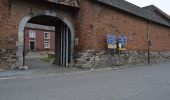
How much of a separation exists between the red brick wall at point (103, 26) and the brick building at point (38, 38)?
99.1 feet

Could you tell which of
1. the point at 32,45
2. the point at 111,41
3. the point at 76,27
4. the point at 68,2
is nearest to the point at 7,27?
the point at 68,2

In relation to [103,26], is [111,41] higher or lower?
lower

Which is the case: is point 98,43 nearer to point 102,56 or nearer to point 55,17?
point 102,56

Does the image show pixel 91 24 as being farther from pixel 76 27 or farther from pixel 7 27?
pixel 7 27

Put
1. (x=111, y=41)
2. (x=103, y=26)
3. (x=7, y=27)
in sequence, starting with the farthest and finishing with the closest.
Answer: (x=111, y=41) < (x=103, y=26) < (x=7, y=27)

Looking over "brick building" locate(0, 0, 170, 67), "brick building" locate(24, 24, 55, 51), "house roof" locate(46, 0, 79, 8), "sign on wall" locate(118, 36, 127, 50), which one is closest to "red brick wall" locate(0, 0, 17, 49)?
"brick building" locate(0, 0, 170, 67)

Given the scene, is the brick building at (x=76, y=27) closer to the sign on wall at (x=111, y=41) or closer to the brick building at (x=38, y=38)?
the sign on wall at (x=111, y=41)

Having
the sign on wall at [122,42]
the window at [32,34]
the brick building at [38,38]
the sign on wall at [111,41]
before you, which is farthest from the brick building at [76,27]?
the window at [32,34]

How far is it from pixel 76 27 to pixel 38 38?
1451 inches

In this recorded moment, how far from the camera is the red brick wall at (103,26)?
66.6 feet

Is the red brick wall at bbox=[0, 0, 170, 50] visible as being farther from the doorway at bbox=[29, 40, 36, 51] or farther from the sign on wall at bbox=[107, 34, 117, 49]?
the doorway at bbox=[29, 40, 36, 51]

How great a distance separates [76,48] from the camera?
20781mm

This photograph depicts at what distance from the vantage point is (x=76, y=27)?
68.2 ft

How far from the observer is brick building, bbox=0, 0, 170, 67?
16.9 meters
